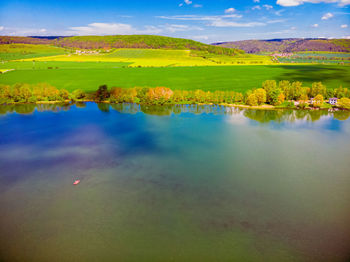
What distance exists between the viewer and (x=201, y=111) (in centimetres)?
5900

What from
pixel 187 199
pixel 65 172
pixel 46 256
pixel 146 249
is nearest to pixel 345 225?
pixel 187 199

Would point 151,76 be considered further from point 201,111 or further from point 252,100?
point 252,100

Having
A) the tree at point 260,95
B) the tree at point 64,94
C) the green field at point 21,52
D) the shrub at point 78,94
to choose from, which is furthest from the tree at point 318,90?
the green field at point 21,52

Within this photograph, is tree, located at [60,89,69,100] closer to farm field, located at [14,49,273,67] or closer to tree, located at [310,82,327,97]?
farm field, located at [14,49,273,67]

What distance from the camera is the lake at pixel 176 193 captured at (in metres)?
19.4

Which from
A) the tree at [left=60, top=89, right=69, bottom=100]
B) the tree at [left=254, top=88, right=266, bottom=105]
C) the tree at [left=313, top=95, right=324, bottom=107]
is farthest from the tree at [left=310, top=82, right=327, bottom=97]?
the tree at [left=60, top=89, right=69, bottom=100]

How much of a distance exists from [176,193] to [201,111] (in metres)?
35.9

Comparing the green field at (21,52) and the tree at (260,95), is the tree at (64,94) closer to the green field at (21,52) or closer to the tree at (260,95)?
the tree at (260,95)

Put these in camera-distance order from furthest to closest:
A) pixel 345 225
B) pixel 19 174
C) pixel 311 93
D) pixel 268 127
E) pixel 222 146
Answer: pixel 311 93
pixel 268 127
pixel 222 146
pixel 19 174
pixel 345 225

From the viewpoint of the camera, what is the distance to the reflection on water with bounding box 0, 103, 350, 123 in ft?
174

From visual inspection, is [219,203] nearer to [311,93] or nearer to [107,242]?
[107,242]

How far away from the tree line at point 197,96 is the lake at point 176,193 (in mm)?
16454

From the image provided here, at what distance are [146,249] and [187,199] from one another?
283 inches

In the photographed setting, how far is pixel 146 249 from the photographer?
19172mm
